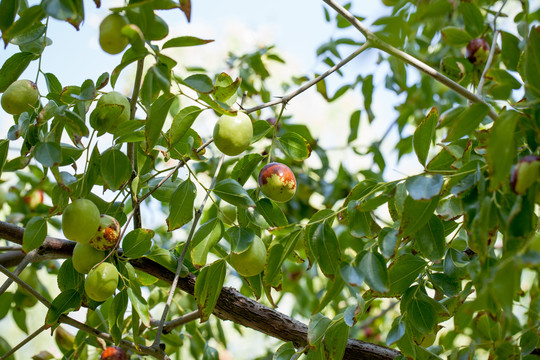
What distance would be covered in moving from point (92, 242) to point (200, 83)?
385 mm

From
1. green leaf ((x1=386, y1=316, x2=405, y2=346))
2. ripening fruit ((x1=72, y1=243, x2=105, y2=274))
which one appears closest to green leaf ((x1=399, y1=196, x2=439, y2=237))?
green leaf ((x1=386, y1=316, x2=405, y2=346))

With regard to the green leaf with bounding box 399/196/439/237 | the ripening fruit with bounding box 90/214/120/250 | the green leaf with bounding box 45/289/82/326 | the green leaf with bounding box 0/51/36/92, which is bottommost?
the green leaf with bounding box 45/289/82/326

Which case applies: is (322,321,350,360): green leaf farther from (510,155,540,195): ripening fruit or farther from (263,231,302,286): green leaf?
(510,155,540,195): ripening fruit

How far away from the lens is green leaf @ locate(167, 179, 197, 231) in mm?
1000

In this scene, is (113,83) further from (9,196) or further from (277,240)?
(9,196)

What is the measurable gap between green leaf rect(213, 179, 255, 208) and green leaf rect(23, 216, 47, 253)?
305mm

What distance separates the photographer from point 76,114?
32.2 inches

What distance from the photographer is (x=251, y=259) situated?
94cm

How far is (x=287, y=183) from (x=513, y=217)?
18.9 inches

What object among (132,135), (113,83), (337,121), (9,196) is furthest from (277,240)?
(337,121)

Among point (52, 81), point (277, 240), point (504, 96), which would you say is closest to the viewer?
point (504, 96)

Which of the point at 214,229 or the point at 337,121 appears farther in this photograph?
the point at 337,121

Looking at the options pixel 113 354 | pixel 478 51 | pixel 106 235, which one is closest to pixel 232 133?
pixel 106 235

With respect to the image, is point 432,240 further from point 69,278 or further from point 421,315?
point 69,278
